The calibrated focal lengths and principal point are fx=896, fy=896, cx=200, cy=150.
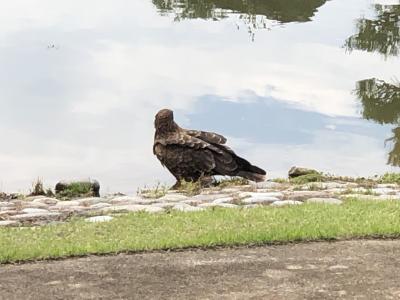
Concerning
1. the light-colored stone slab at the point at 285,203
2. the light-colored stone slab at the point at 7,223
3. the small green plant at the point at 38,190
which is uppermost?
the light-colored stone slab at the point at 285,203

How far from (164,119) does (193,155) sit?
24.5 inches

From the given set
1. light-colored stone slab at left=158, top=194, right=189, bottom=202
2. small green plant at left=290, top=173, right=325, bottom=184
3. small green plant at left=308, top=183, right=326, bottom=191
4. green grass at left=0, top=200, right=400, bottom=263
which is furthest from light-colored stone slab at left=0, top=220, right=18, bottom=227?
small green plant at left=290, top=173, right=325, bottom=184

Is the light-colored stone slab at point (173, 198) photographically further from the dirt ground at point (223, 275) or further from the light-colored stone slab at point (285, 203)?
the dirt ground at point (223, 275)

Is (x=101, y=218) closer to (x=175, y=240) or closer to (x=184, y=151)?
(x=175, y=240)

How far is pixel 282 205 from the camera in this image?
8.27 metres

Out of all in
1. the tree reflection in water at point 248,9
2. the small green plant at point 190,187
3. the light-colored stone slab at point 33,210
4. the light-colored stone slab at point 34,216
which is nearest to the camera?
the light-colored stone slab at point 34,216

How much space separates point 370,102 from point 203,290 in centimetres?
1316

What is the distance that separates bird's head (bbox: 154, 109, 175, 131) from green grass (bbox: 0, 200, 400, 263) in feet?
10.2

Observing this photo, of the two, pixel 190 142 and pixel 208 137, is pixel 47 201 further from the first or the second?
pixel 208 137

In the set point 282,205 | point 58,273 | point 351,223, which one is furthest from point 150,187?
point 58,273

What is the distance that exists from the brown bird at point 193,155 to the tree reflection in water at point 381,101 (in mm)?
5650

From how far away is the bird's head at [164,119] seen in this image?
10.9 m

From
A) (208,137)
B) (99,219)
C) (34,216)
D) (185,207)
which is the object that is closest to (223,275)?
(99,219)

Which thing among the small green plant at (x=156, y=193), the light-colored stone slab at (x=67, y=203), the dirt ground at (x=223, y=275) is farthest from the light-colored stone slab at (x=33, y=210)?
the dirt ground at (x=223, y=275)
